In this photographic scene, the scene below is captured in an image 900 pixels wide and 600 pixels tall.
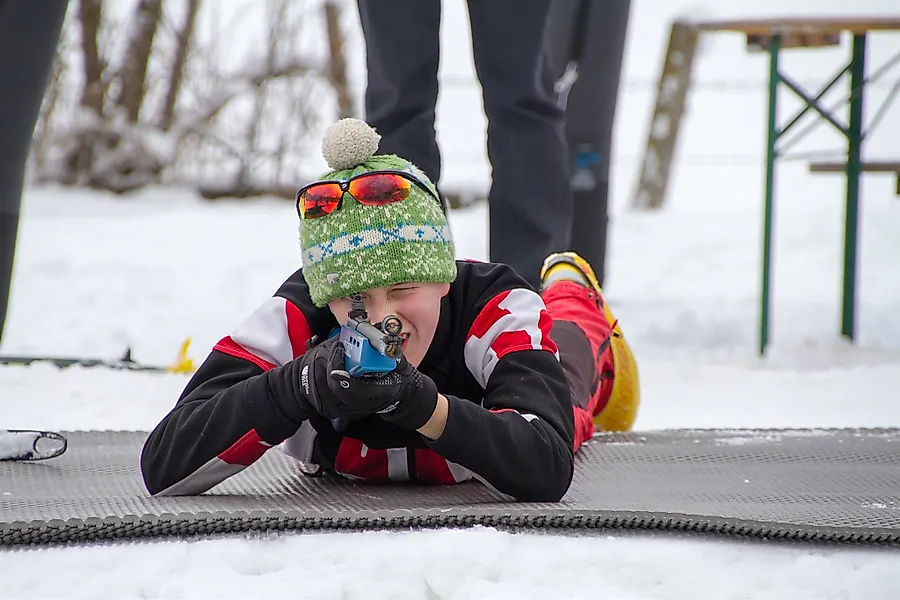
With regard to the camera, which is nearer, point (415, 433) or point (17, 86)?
point (415, 433)

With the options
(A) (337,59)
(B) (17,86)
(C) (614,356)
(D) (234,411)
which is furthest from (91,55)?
(D) (234,411)

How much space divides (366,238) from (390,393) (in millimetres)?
238

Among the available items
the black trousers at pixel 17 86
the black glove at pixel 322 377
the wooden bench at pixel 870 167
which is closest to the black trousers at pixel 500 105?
the black trousers at pixel 17 86

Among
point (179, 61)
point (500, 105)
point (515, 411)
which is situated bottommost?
point (515, 411)

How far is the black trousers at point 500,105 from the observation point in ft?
7.50

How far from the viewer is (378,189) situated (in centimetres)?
138

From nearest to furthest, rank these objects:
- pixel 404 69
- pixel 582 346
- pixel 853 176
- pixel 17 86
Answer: pixel 582 346
pixel 404 69
pixel 17 86
pixel 853 176

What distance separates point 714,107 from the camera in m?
7.68

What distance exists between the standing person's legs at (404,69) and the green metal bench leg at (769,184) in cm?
148

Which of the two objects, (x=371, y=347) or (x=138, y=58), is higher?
(x=138, y=58)

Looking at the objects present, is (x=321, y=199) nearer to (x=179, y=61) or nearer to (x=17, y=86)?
(x=17, y=86)

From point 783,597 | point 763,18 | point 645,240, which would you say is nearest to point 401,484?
point 783,597

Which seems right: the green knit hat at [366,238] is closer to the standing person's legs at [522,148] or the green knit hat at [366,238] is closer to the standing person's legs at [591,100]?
the standing person's legs at [522,148]

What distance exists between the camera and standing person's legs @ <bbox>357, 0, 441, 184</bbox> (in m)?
2.29
